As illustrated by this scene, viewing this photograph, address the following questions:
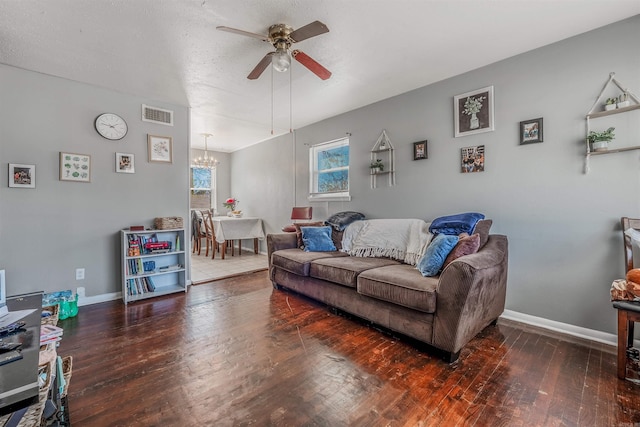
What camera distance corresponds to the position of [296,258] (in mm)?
3080

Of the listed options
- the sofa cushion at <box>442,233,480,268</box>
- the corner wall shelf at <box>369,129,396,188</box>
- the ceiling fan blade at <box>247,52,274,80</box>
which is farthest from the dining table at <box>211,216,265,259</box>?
the sofa cushion at <box>442,233,480,268</box>

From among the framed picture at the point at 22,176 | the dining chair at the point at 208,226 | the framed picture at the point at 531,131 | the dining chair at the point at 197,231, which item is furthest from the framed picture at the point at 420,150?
the dining chair at the point at 197,231

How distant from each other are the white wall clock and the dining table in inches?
97.4

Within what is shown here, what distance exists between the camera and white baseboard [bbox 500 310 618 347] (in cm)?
210

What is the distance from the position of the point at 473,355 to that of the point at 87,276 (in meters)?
3.84

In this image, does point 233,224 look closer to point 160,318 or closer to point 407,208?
point 160,318

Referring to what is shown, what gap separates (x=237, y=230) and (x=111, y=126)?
2847 mm

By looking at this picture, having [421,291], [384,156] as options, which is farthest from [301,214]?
[421,291]

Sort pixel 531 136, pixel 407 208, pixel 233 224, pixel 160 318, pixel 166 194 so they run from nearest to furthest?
pixel 531 136, pixel 160 318, pixel 407 208, pixel 166 194, pixel 233 224

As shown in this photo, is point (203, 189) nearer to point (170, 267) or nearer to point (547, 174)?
point (170, 267)

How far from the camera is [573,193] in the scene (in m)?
2.24

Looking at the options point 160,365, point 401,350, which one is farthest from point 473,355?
point 160,365

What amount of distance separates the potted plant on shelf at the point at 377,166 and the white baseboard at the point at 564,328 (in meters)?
2.03

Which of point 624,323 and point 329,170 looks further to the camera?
point 329,170
